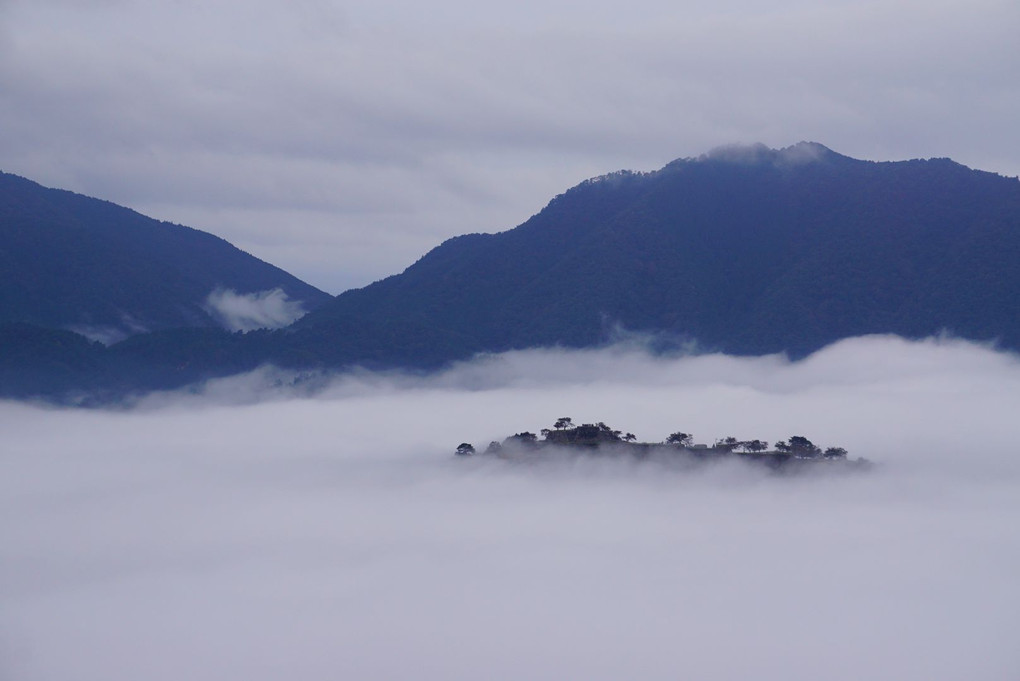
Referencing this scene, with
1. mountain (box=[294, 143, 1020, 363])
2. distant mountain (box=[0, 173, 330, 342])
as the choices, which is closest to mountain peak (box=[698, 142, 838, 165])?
mountain (box=[294, 143, 1020, 363])

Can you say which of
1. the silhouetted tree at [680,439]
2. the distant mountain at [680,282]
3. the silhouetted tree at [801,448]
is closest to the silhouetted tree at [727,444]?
the silhouetted tree at [680,439]

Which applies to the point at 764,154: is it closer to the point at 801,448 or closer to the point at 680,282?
the point at 680,282

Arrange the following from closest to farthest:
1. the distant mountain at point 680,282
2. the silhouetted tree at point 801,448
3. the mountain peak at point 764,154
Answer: the silhouetted tree at point 801,448 < the distant mountain at point 680,282 < the mountain peak at point 764,154

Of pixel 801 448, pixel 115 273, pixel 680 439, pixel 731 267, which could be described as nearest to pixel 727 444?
pixel 680 439

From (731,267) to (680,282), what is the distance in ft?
21.0

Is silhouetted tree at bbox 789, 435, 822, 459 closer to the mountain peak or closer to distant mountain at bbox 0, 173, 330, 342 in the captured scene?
the mountain peak

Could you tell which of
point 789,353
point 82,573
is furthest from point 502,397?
point 82,573

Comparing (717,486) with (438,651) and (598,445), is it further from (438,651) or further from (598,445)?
(438,651)

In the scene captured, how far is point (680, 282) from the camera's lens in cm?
13588

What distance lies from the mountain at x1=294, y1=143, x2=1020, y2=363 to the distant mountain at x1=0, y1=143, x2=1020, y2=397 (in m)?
0.19

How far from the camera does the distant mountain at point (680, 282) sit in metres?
125

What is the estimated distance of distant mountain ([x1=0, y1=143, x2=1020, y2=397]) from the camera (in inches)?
4916

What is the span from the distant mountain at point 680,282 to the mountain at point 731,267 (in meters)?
0.19

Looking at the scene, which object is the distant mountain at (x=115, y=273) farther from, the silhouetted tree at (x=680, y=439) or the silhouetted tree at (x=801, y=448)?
the silhouetted tree at (x=801, y=448)
